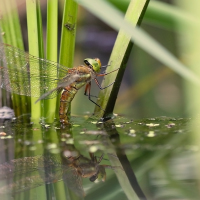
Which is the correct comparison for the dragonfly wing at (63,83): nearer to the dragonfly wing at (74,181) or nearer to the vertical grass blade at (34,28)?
the vertical grass blade at (34,28)

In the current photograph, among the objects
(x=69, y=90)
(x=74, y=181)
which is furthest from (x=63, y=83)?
(x=74, y=181)

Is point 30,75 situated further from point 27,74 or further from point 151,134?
point 151,134

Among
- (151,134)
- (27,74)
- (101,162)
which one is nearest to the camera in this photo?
(101,162)

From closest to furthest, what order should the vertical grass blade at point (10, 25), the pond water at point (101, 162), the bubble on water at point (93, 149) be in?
the pond water at point (101, 162), the bubble on water at point (93, 149), the vertical grass blade at point (10, 25)

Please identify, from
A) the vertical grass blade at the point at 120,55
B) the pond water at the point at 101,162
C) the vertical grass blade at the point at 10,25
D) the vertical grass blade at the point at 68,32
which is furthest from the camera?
the vertical grass blade at the point at 10,25

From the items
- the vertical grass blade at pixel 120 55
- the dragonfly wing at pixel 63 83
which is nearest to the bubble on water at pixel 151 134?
the vertical grass blade at pixel 120 55
